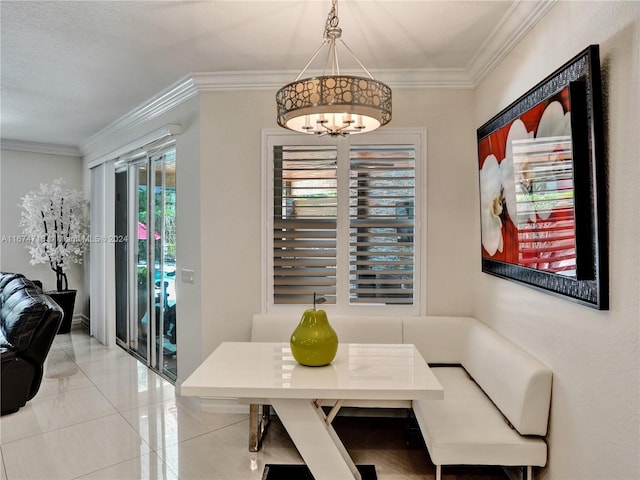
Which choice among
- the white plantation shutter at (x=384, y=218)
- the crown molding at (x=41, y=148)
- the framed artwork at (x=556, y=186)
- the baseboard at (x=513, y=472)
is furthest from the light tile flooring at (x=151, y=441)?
the crown molding at (x=41, y=148)

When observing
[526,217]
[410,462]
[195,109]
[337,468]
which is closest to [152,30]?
[195,109]

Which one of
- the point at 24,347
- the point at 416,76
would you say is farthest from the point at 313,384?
the point at 24,347

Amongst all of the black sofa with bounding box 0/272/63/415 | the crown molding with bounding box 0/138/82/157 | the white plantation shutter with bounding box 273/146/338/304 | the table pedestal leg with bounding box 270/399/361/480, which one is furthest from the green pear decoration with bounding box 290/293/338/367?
the crown molding with bounding box 0/138/82/157

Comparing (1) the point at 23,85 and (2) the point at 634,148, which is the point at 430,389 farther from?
(1) the point at 23,85

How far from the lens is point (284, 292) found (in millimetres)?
3102

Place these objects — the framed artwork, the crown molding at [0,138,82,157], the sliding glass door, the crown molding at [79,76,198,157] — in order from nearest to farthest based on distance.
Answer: the framed artwork < the crown molding at [79,76,198,157] < the sliding glass door < the crown molding at [0,138,82,157]

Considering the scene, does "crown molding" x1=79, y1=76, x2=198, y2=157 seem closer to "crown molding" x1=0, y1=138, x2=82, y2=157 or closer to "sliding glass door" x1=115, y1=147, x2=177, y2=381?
"sliding glass door" x1=115, y1=147, x2=177, y2=381

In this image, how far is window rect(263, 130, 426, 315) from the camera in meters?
3.03

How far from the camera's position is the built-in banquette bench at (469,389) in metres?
1.93

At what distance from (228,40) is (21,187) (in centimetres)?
451

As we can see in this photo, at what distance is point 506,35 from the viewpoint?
232 centimetres

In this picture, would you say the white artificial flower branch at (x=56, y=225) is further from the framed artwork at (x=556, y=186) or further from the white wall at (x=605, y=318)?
the white wall at (x=605, y=318)

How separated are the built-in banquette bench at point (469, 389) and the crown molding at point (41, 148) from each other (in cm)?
441

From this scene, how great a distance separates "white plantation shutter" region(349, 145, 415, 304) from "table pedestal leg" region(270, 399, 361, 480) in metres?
1.25
